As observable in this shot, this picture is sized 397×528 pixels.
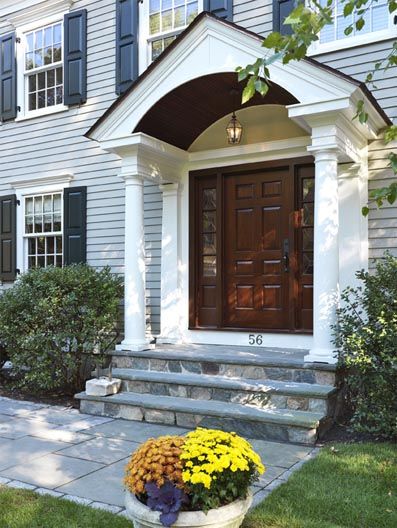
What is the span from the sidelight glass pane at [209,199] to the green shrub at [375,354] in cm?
261

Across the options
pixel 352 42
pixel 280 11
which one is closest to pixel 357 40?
pixel 352 42

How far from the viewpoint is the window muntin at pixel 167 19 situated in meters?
7.03

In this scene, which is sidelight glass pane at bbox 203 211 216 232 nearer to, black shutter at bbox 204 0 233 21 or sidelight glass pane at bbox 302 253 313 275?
sidelight glass pane at bbox 302 253 313 275

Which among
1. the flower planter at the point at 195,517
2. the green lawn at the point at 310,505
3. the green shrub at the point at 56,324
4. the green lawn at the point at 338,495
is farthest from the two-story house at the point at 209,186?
the flower planter at the point at 195,517

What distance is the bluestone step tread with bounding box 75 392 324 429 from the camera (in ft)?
14.6

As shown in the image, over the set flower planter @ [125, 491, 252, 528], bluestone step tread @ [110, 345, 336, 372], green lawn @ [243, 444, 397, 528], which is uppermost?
bluestone step tread @ [110, 345, 336, 372]

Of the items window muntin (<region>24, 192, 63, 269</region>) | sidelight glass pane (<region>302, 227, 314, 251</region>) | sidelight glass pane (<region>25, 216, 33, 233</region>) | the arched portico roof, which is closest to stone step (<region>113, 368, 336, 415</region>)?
sidelight glass pane (<region>302, 227, 314, 251</region>)

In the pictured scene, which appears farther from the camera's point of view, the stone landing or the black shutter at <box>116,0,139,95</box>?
the black shutter at <box>116,0,139,95</box>

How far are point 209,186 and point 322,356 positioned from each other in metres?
Answer: 2.80

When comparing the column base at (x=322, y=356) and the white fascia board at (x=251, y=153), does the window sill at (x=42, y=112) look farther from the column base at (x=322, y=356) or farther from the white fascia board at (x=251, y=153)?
the column base at (x=322, y=356)

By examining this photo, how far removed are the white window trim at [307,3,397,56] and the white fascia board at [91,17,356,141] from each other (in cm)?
134

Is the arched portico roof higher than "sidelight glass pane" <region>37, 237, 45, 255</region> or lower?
higher

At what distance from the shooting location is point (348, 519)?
302 centimetres

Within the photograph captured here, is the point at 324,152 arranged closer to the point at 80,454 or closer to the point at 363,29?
the point at 363,29
